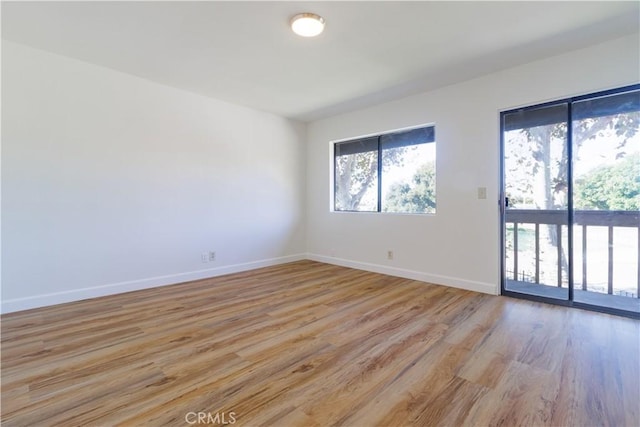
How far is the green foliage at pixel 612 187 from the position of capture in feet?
8.16

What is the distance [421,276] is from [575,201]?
A: 1.78 meters

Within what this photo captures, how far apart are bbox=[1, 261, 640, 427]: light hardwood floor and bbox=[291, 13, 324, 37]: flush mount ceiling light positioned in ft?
7.91

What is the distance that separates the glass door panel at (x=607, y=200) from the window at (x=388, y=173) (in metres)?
1.43

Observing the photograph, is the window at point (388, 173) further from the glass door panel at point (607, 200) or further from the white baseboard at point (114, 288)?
the white baseboard at point (114, 288)

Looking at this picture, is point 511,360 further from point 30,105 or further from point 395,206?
point 30,105

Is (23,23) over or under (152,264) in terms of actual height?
over

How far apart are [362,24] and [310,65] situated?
31.3 inches

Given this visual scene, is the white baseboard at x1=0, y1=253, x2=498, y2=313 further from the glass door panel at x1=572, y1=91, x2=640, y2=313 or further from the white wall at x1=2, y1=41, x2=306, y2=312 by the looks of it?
the glass door panel at x1=572, y1=91, x2=640, y2=313

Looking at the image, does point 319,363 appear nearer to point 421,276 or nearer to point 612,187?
point 421,276

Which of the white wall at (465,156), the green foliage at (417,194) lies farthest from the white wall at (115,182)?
the green foliage at (417,194)

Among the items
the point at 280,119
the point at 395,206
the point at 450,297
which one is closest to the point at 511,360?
the point at 450,297

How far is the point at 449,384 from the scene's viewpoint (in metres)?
1.57

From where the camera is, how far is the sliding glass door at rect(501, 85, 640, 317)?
2539 millimetres

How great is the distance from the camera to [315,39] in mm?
2455
